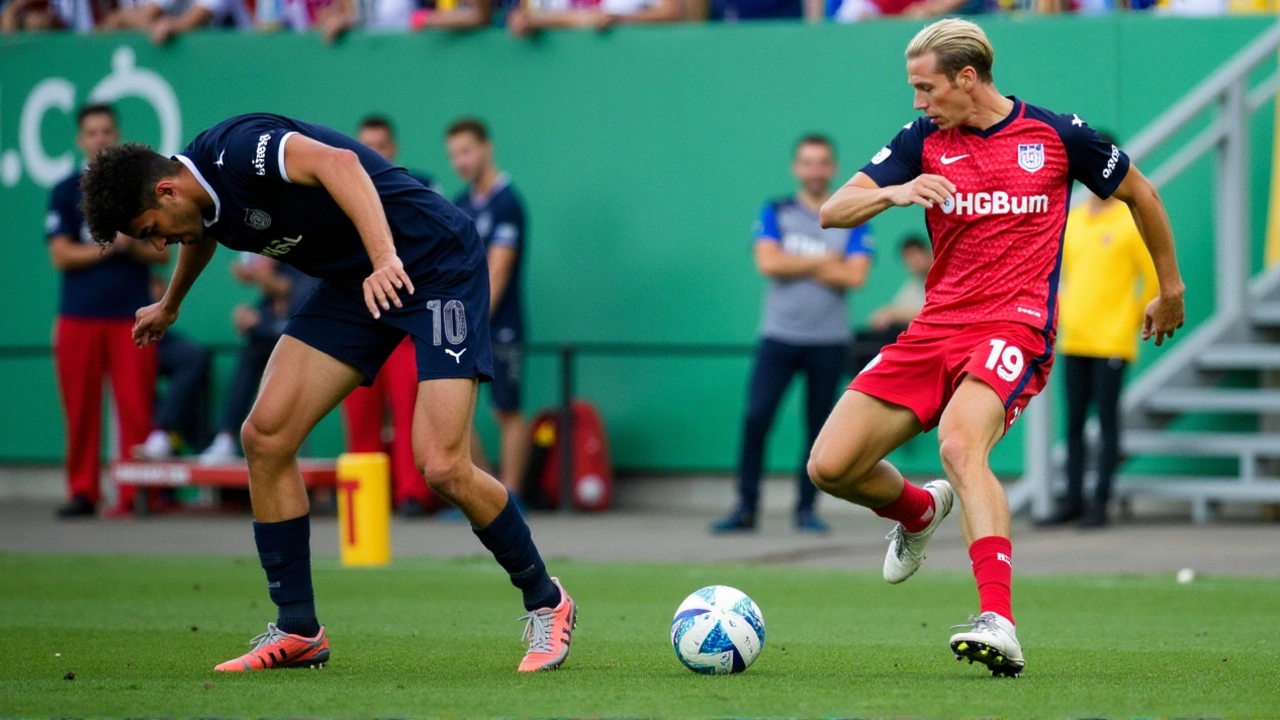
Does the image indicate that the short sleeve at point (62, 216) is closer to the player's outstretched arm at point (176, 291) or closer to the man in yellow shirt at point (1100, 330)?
the player's outstretched arm at point (176, 291)

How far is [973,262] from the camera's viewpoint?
6.52m

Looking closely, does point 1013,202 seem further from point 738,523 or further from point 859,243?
point 738,523

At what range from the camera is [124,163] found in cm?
614

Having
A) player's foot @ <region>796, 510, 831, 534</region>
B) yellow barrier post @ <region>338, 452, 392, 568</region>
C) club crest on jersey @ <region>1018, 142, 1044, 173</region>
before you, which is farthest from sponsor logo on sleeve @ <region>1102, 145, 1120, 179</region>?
player's foot @ <region>796, 510, 831, 534</region>

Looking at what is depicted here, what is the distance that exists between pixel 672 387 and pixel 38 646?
26.4ft

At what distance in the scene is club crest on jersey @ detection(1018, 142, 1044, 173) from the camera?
6.39m

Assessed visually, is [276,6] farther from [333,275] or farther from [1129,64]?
[333,275]

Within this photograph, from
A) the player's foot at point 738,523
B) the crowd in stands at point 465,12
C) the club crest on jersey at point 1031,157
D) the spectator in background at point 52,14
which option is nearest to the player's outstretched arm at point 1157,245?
the club crest on jersey at point 1031,157

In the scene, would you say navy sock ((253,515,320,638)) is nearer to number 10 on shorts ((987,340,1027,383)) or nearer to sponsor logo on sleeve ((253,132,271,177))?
sponsor logo on sleeve ((253,132,271,177))

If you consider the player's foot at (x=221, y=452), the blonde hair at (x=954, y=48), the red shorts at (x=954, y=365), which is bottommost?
the player's foot at (x=221, y=452)

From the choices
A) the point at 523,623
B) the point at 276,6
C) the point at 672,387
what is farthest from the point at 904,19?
the point at 523,623

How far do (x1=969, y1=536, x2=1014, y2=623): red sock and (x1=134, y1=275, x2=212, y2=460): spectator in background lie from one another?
959 centimetres

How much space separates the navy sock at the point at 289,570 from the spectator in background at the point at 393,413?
23.0 feet

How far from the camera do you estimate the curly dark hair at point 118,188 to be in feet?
20.0
